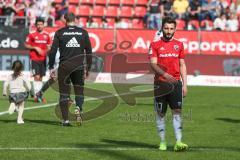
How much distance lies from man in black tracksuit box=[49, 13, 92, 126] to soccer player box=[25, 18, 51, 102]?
5595mm

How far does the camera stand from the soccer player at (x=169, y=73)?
37.5 feet

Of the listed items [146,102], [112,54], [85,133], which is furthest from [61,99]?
[112,54]

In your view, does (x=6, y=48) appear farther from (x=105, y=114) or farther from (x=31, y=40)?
(x=105, y=114)

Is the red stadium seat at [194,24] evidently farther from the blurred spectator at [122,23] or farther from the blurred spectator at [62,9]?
the blurred spectator at [62,9]

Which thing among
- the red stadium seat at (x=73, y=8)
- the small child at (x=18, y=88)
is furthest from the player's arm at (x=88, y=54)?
the red stadium seat at (x=73, y=8)

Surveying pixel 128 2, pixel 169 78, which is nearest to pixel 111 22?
pixel 128 2

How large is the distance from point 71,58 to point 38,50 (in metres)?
6.44

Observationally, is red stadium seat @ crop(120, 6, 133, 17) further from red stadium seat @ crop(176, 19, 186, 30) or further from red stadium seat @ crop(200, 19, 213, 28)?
red stadium seat @ crop(200, 19, 213, 28)

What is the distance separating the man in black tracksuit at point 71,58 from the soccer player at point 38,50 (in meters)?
5.59

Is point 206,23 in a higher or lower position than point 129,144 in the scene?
higher

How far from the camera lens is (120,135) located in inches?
531

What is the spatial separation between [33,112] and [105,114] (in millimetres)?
1709

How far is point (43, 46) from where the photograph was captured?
21.0 metres

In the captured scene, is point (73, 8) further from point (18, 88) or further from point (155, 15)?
point (18, 88)
